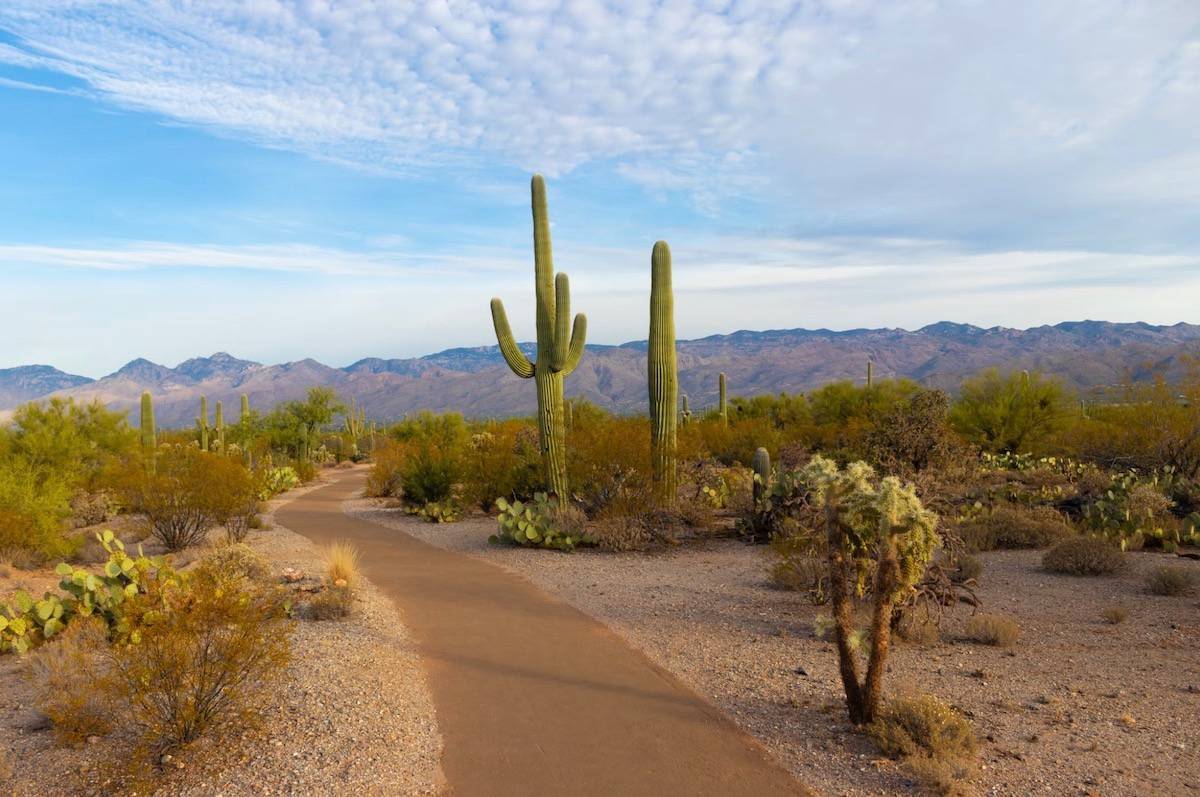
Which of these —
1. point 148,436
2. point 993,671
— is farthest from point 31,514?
point 993,671

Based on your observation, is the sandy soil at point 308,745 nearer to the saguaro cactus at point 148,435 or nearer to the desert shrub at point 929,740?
the desert shrub at point 929,740

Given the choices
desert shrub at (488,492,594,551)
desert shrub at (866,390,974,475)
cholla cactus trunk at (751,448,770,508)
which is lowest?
desert shrub at (488,492,594,551)

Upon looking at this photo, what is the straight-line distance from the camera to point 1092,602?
33.4 feet

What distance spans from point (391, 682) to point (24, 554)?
9651mm

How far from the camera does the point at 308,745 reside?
5.90m

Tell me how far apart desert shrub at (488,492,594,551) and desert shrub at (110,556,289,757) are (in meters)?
8.56

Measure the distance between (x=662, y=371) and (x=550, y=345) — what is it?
2489 mm

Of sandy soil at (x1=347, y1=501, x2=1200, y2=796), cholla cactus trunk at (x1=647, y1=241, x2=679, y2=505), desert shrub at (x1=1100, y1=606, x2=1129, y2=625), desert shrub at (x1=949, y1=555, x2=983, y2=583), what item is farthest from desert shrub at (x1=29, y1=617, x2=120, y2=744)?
cholla cactus trunk at (x1=647, y1=241, x2=679, y2=505)

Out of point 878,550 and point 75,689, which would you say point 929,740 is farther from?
point 75,689

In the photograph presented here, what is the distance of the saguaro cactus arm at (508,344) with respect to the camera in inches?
738

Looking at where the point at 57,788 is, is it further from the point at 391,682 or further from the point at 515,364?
the point at 515,364

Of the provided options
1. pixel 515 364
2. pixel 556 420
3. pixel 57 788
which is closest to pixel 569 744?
pixel 57 788

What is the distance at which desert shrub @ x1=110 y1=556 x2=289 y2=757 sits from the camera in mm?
5680

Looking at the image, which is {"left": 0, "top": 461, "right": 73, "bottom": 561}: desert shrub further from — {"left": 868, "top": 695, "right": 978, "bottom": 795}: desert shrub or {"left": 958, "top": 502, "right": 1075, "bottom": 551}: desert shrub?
{"left": 958, "top": 502, "right": 1075, "bottom": 551}: desert shrub
